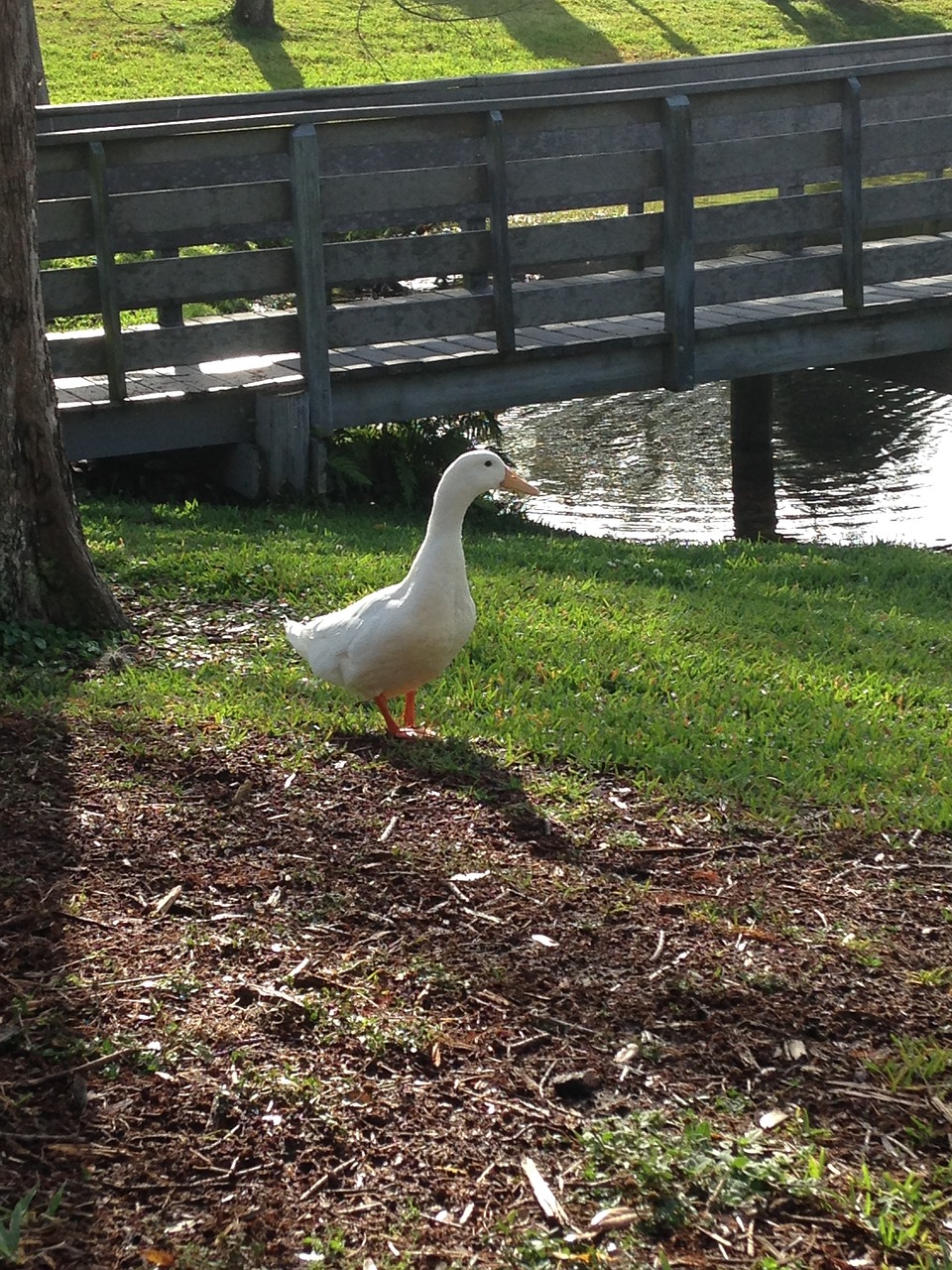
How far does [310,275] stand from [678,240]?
8.69 feet

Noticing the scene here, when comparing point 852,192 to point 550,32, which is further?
point 550,32

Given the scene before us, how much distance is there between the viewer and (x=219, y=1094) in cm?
315

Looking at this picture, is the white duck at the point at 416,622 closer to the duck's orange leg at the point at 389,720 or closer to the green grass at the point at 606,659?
the duck's orange leg at the point at 389,720

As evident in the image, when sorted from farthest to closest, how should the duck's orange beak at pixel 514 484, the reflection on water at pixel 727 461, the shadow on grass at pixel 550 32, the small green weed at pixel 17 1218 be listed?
1. the shadow on grass at pixel 550 32
2. the reflection on water at pixel 727 461
3. the duck's orange beak at pixel 514 484
4. the small green weed at pixel 17 1218

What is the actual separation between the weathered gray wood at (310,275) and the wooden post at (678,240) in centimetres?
244

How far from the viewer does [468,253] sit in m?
9.43

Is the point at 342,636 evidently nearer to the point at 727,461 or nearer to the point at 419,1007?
the point at 419,1007

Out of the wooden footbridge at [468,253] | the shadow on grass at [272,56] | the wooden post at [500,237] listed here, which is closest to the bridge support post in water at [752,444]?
the wooden footbridge at [468,253]

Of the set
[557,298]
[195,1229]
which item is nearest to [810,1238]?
[195,1229]

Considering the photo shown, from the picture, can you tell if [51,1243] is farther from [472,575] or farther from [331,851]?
[472,575]

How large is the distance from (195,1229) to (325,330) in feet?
22.7

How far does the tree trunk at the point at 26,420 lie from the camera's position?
5.37m

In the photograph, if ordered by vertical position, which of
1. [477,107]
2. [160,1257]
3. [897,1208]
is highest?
[477,107]

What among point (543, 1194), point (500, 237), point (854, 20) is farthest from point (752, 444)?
point (854, 20)
